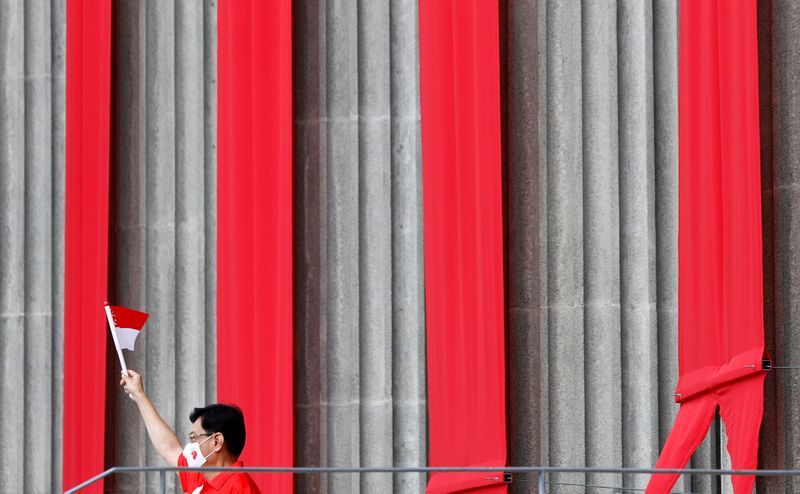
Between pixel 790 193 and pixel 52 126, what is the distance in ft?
15.8

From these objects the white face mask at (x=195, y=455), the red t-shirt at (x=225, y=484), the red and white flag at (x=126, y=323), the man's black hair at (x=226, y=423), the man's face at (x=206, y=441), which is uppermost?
the red and white flag at (x=126, y=323)

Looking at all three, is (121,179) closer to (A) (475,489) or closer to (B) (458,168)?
(B) (458,168)

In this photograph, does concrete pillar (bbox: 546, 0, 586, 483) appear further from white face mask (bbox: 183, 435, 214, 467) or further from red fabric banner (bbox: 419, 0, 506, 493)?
white face mask (bbox: 183, 435, 214, 467)

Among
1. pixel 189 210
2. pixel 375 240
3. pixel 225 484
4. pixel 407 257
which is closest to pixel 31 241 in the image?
pixel 189 210

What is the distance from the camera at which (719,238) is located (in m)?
7.31

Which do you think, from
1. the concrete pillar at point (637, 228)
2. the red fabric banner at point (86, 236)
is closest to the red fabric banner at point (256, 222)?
the red fabric banner at point (86, 236)

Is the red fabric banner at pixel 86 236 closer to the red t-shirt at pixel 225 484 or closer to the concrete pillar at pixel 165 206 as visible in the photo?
the concrete pillar at pixel 165 206

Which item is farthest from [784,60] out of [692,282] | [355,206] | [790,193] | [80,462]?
[80,462]

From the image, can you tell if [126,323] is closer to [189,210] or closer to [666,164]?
[189,210]

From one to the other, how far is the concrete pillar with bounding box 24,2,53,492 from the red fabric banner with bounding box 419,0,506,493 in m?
2.55

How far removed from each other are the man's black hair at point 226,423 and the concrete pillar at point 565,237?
8.69 feet

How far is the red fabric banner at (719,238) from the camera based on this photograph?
7.07m

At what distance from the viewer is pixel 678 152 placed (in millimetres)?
7602

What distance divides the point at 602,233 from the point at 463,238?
0.89 m
